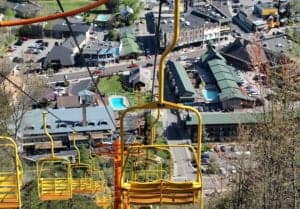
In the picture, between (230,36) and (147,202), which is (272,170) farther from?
(230,36)

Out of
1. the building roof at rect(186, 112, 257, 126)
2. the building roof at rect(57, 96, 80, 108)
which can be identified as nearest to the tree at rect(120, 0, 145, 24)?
the building roof at rect(57, 96, 80, 108)

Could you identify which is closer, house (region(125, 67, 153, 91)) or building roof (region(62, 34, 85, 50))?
house (region(125, 67, 153, 91))

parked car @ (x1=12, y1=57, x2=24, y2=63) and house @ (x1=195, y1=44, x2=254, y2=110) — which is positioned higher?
parked car @ (x1=12, y1=57, x2=24, y2=63)

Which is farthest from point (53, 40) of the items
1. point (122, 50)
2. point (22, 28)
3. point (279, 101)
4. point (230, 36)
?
point (279, 101)

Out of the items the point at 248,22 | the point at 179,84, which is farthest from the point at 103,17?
the point at 179,84

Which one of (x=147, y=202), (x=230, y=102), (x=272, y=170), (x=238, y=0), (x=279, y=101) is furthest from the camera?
(x=238, y=0)

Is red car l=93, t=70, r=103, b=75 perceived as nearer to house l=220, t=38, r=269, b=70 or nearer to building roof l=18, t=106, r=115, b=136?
building roof l=18, t=106, r=115, b=136

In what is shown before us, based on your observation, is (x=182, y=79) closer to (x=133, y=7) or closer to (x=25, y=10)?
(x=133, y=7)
